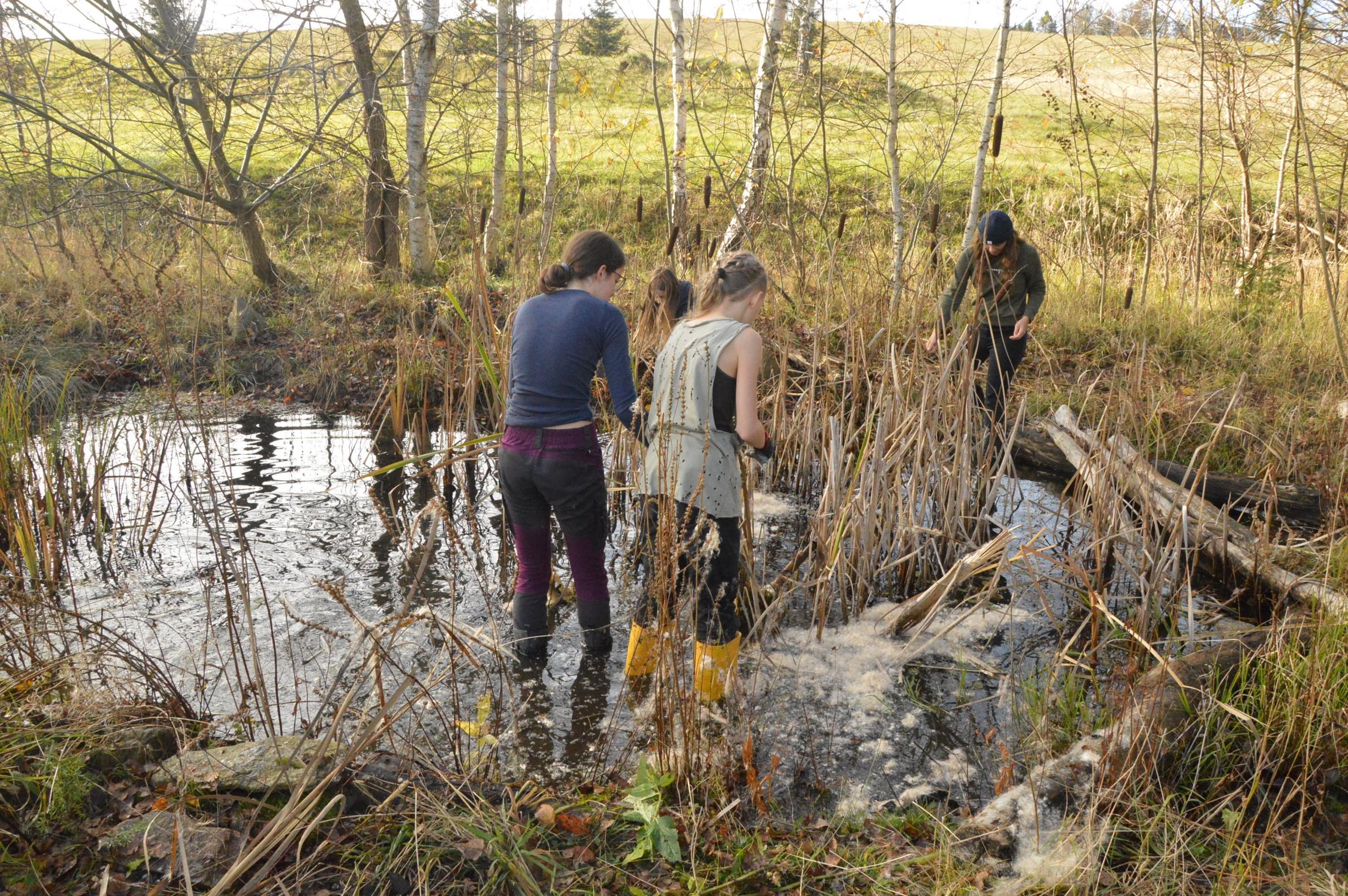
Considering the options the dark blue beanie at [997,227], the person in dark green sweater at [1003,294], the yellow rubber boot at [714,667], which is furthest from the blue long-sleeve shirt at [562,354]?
the dark blue beanie at [997,227]

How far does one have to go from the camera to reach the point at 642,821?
2.66 meters

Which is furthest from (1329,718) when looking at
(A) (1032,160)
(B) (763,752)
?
(A) (1032,160)

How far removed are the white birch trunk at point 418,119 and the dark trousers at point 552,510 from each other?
18.2 ft

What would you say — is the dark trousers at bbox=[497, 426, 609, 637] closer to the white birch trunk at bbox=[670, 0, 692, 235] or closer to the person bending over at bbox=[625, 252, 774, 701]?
the person bending over at bbox=[625, 252, 774, 701]

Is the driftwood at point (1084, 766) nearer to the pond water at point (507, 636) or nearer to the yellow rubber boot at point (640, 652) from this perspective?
the pond water at point (507, 636)

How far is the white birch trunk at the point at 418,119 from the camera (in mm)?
9117

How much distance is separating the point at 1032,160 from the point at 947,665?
50.7 feet

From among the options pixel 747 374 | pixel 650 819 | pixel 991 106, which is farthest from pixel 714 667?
pixel 991 106

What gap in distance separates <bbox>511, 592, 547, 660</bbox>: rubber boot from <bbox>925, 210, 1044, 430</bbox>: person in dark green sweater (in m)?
2.84

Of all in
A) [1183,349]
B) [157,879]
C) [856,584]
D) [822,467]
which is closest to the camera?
[157,879]

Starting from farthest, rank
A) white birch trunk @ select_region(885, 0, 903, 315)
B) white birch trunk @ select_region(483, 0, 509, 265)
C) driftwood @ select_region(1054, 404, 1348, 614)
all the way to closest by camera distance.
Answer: white birch trunk @ select_region(483, 0, 509, 265), white birch trunk @ select_region(885, 0, 903, 315), driftwood @ select_region(1054, 404, 1348, 614)

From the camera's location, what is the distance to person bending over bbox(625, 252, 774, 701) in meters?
2.92

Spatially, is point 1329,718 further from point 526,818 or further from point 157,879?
point 157,879

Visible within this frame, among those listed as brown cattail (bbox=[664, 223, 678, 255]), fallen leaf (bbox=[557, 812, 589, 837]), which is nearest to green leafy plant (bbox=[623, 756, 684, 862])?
fallen leaf (bbox=[557, 812, 589, 837])
